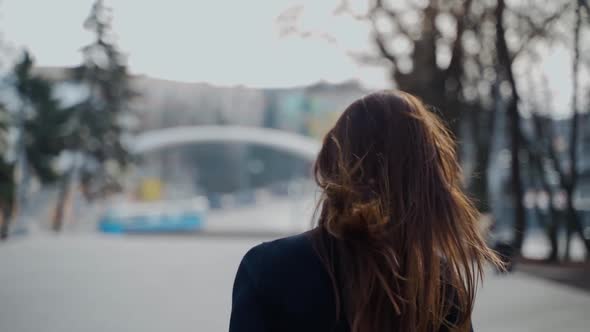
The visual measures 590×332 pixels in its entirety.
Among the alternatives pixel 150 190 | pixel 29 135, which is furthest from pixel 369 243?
pixel 150 190

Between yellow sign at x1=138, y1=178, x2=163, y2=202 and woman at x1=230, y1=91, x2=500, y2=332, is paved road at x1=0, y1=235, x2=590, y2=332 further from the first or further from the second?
yellow sign at x1=138, y1=178, x2=163, y2=202

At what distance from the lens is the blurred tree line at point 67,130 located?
67.4 feet

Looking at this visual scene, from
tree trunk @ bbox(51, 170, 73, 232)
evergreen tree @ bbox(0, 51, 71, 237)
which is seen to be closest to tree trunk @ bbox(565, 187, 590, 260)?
evergreen tree @ bbox(0, 51, 71, 237)

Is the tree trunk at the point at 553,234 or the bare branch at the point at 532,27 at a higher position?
the bare branch at the point at 532,27

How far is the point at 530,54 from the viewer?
12281mm

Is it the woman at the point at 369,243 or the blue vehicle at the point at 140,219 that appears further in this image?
the blue vehicle at the point at 140,219

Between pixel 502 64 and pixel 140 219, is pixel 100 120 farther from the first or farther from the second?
pixel 502 64

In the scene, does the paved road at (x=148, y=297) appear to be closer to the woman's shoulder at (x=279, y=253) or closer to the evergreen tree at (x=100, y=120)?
the woman's shoulder at (x=279, y=253)

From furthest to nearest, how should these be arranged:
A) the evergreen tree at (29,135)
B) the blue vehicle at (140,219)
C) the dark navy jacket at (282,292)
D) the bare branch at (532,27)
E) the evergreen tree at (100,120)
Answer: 1. the blue vehicle at (140,219)
2. the evergreen tree at (100,120)
3. the evergreen tree at (29,135)
4. the bare branch at (532,27)
5. the dark navy jacket at (282,292)

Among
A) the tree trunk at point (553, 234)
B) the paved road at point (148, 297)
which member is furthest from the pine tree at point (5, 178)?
the tree trunk at point (553, 234)

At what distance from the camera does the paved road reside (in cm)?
644

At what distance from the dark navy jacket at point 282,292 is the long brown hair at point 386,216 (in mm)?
33

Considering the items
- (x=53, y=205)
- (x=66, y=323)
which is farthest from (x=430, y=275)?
(x=53, y=205)

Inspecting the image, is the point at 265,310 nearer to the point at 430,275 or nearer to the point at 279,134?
the point at 430,275
